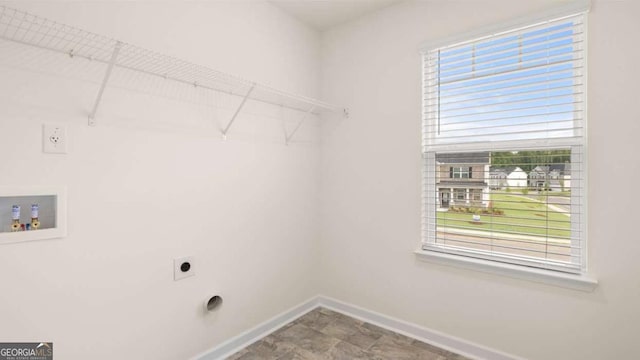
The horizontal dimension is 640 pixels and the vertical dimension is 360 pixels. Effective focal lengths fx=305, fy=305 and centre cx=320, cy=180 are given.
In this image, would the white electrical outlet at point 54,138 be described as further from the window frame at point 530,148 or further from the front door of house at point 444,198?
the front door of house at point 444,198

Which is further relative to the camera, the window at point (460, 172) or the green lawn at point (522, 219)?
the window at point (460, 172)

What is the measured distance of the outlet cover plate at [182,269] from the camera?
5.54ft

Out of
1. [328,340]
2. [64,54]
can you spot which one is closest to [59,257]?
[64,54]

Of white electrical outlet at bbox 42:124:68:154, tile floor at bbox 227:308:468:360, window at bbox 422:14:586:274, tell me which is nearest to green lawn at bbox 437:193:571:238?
window at bbox 422:14:586:274

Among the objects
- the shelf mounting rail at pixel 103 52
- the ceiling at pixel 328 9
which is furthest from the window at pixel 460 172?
the shelf mounting rail at pixel 103 52

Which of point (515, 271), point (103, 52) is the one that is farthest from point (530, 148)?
point (103, 52)

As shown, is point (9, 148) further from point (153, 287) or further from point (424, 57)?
point (424, 57)

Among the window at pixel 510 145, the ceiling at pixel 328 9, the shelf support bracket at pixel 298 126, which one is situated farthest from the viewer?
the shelf support bracket at pixel 298 126

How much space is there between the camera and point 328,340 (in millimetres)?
2113

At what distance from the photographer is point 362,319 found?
2398 mm

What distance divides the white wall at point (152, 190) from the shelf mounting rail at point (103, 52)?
0.16ft

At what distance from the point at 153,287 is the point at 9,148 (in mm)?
867

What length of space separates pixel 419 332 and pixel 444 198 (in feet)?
3.13

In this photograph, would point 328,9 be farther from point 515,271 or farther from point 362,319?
point 362,319
